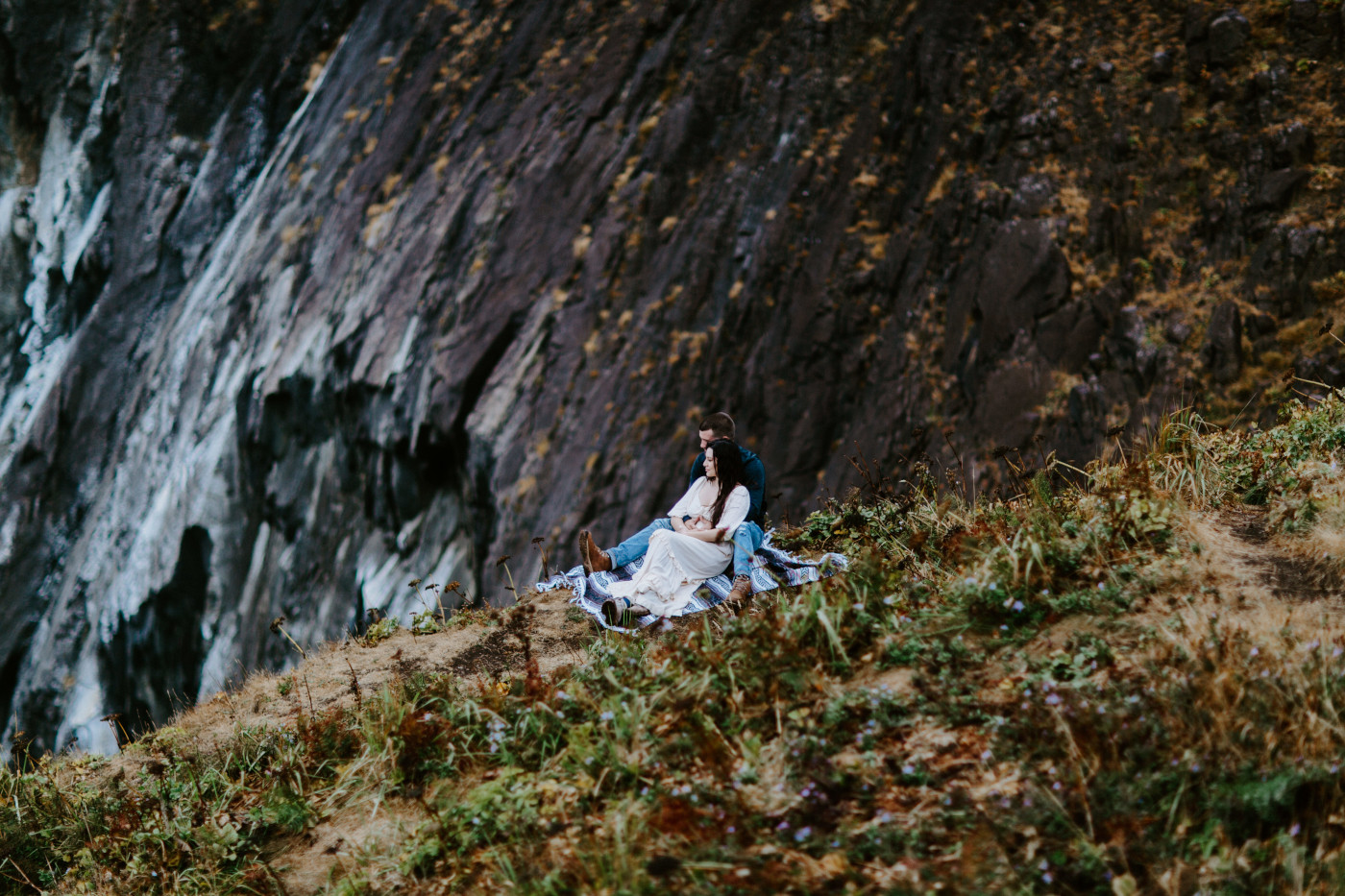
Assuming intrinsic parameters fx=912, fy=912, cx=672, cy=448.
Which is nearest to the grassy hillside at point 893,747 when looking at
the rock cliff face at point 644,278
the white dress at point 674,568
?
the white dress at point 674,568

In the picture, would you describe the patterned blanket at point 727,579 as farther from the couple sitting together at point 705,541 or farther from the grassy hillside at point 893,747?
the grassy hillside at point 893,747

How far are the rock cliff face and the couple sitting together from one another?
12.5 feet

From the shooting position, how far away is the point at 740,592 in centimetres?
610

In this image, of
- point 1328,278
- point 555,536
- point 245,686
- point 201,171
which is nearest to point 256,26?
point 201,171

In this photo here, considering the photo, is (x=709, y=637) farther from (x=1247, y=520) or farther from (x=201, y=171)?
(x=201, y=171)

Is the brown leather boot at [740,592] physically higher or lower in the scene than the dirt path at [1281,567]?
lower

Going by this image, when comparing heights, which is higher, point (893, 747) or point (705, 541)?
point (893, 747)

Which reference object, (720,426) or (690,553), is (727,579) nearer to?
(690,553)

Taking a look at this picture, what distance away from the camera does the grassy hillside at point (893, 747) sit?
291 centimetres

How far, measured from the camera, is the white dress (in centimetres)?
659

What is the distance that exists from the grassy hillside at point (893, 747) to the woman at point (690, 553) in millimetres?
646

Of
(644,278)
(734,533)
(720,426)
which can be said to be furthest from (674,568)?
(644,278)

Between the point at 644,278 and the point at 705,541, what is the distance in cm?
747

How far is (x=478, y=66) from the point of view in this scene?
55.6 feet
